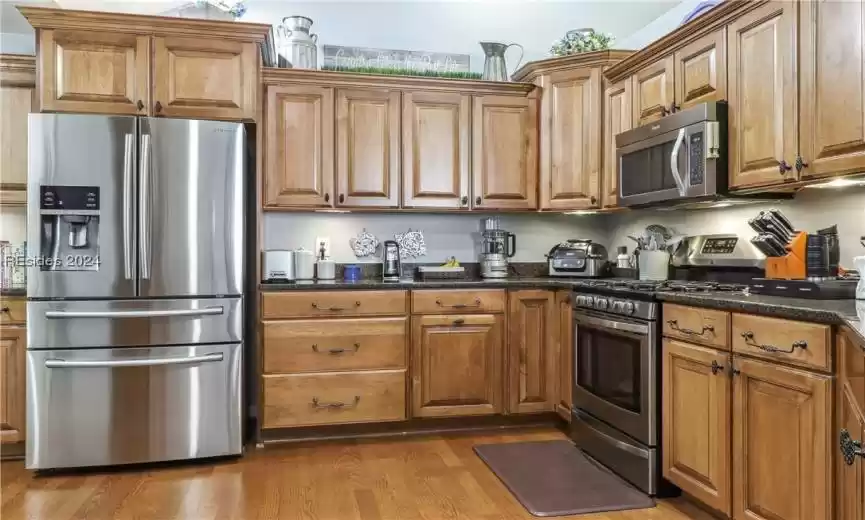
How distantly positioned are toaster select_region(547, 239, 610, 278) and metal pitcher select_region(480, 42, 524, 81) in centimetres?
116

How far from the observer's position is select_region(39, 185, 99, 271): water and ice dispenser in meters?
2.84

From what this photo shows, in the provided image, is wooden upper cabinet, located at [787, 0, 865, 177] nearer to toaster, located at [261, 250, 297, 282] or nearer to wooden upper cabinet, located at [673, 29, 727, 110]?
wooden upper cabinet, located at [673, 29, 727, 110]

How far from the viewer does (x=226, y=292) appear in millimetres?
3020

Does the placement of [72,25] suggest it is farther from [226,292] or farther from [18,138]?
[226,292]

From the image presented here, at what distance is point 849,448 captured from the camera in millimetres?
1608

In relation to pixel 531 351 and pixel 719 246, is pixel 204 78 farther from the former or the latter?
pixel 719 246

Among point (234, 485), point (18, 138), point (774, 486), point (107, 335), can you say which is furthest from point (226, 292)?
point (774, 486)

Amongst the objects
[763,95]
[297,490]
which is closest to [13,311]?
[297,490]

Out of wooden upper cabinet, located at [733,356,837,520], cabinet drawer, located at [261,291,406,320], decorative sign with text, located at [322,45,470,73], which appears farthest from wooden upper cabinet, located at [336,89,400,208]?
wooden upper cabinet, located at [733,356,837,520]

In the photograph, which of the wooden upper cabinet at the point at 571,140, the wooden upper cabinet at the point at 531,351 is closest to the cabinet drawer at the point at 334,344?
the wooden upper cabinet at the point at 531,351

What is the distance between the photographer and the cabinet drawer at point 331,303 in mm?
3223

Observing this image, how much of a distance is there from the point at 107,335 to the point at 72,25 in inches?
60.9

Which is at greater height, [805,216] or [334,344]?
[805,216]

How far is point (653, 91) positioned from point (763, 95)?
2.60ft
